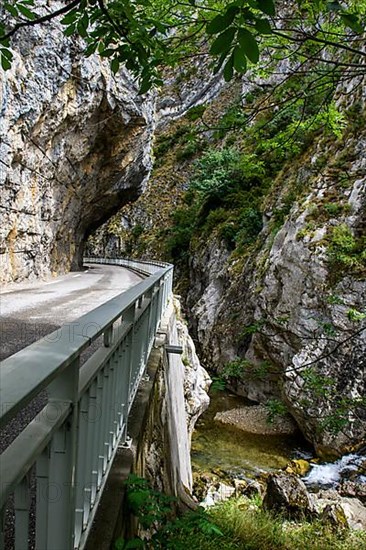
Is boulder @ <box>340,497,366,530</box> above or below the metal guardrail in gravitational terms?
below

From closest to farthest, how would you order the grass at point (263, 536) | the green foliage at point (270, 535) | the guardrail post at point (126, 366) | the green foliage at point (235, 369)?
the guardrail post at point (126, 366)
the grass at point (263, 536)
the green foliage at point (270, 535)
the green foliage at point (235, 369)

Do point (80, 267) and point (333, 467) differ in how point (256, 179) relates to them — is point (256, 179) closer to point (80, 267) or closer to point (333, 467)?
point (80, 267)

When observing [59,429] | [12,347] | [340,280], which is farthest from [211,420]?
[59,429]

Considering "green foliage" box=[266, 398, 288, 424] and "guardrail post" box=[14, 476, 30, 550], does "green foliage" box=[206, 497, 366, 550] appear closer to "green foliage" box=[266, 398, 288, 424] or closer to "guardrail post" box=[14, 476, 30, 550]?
"green foliage" box=[266, 398, 288, 424]

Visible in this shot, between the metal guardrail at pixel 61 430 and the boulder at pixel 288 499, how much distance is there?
624 centimetres

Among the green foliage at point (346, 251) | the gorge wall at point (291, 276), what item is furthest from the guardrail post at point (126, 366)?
the green foliage at point (346, 251)

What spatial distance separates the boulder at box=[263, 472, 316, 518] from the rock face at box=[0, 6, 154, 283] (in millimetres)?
9549

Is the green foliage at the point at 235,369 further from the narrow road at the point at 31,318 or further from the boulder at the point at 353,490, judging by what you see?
the boulder at the point at 353,490

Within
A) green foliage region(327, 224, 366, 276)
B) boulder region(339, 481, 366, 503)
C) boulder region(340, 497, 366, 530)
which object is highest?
green foliage region(327, 224, 366, 276)

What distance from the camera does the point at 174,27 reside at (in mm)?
2797

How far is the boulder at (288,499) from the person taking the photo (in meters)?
7.36

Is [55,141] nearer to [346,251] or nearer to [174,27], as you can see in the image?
[346,251]

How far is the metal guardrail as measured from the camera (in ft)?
3.10

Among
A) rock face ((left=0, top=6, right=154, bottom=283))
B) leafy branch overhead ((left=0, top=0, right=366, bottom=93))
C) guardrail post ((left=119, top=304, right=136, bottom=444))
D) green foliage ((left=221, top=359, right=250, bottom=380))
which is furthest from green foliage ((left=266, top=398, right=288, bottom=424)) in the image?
rock face ((left=0, top=6, right=154, bottom=283))
